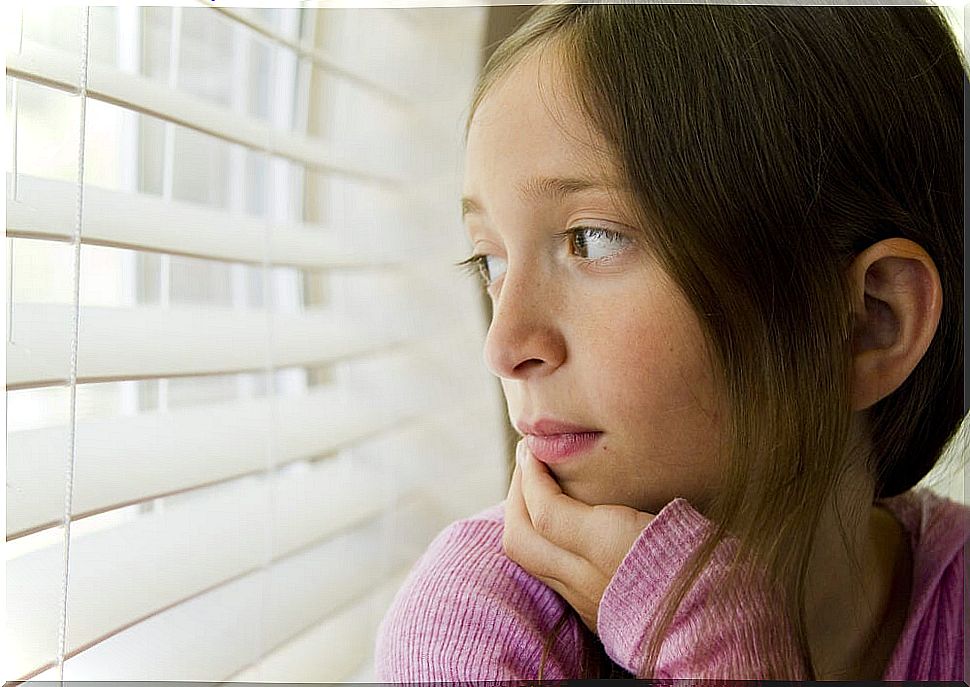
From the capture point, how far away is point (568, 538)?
0.56 metres

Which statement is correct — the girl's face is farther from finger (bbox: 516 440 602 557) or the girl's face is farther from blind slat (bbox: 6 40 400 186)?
blind slat (bbox: 6 40 400 186)

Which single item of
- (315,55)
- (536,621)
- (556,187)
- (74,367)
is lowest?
(536,621)

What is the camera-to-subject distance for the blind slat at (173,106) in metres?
0.49

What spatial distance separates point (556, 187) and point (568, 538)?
0.65 ft

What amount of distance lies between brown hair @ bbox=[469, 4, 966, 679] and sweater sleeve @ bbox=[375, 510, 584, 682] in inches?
0.6

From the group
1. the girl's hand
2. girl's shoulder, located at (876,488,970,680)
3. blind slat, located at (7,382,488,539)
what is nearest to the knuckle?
the girl's hand

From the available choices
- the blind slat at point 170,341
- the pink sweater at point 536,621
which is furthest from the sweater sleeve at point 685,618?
the blind slat at point 170,341

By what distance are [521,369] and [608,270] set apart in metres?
0.07

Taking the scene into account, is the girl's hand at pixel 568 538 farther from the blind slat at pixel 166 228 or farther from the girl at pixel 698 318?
the blind slat at pixel 166 228

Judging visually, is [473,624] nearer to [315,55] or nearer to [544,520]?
[544,520]

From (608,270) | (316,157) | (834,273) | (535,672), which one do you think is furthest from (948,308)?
(316,157)

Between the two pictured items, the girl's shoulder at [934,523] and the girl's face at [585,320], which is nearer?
the girl's face at [585,320]

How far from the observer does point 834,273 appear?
0.53 m

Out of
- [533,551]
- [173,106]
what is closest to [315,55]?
[173,106]
